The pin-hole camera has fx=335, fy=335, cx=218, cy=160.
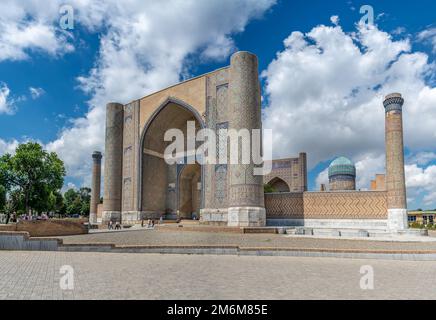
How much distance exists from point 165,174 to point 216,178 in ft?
27.4

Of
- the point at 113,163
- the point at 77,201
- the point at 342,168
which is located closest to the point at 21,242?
the point at 113,163

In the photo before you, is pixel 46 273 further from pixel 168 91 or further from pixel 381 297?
pixel 168 91

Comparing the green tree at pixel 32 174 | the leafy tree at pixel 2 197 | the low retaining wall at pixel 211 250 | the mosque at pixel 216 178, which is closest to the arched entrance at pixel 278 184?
the mosque at pixel 216 178

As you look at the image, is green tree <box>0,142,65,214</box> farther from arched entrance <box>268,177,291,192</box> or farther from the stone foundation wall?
arched entrance <box>268,177,291,192</box>

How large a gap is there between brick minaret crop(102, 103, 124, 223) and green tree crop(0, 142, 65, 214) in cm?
345

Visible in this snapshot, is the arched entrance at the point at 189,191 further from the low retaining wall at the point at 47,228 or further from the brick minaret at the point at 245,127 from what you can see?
the low retaining wall at the point at 47,228

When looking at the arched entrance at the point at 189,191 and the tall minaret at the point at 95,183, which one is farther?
the tall minaret at the point at 95,183

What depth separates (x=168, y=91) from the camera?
76.1ft

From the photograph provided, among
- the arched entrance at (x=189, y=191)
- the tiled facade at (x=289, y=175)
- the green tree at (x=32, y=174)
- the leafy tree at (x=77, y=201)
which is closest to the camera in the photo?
the green tree at (x=32, y=174)

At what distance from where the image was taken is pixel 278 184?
34812 mm

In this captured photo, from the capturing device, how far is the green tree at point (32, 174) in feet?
75.0

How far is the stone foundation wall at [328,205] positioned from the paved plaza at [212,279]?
39.2 ft

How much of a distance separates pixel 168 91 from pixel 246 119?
823 cm
